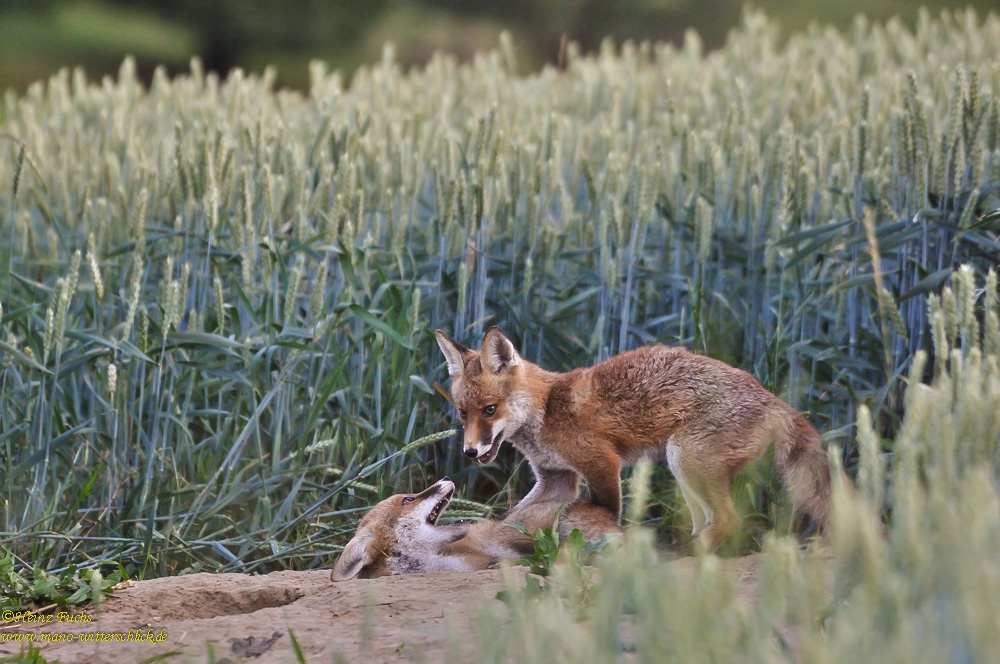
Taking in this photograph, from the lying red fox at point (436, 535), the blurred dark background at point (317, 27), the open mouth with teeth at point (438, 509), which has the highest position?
the blurred dark background at point (317, 27)

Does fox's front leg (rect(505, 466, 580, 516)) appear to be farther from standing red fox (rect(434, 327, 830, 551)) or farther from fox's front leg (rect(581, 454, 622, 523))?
fox's front leg (rect(581, 454, 622, 523))

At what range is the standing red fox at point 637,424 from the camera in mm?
4062

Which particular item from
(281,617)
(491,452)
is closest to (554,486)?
(491,452)

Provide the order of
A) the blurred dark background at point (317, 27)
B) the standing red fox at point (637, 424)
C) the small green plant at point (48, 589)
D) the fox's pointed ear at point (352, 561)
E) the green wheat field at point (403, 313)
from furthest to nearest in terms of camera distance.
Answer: the blurred dark background at point (317, 27) < the green wheat field at point (403, 313) < the standing red fox at point (637, 424) < the fox's pointed ear at point (352, 561) < the small green plant at point (48, 589)

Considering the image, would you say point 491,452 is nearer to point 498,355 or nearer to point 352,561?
point 498,355

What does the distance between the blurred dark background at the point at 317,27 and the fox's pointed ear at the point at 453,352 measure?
18179 millimetres

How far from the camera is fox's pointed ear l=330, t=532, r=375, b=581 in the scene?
3795mm

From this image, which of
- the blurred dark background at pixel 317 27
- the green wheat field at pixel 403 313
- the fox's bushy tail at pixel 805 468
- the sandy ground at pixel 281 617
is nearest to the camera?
the sandy ground at pixel 281 617

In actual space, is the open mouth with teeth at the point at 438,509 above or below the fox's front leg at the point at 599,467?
below

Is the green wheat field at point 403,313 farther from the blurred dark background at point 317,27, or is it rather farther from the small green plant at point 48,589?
the blurred dark background at point 317,27

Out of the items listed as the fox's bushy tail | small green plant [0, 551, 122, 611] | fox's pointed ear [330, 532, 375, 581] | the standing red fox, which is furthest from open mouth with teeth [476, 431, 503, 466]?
small green plant [0, 551, 122, 611]

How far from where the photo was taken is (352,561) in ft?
12.7

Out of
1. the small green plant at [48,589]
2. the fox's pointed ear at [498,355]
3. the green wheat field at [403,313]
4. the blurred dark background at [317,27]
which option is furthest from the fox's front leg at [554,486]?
the blurred dark background at [317,27]

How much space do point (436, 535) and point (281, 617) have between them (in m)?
0.90
